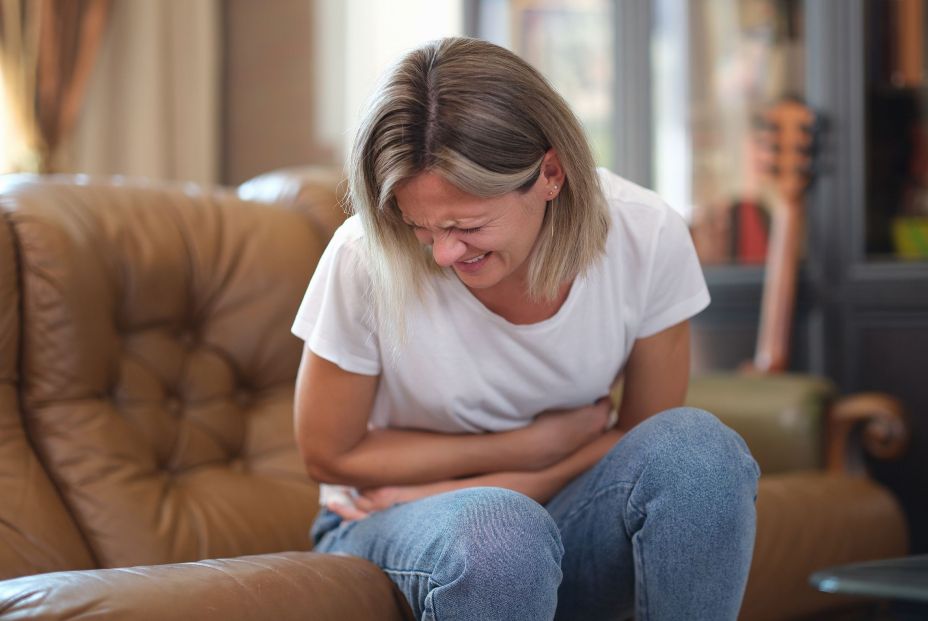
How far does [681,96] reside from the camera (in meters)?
2.71

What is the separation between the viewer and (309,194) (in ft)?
6.21

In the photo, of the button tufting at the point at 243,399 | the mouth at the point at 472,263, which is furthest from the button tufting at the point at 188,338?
the mouth at the point at 472,263

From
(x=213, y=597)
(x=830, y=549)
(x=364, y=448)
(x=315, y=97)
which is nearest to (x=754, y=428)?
(x=830, y=549)

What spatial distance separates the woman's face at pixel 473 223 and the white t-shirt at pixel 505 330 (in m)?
0.09

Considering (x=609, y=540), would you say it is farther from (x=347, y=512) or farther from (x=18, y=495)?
(x=18, y=495)

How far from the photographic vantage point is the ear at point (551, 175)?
1139mm

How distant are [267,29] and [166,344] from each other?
200 cm

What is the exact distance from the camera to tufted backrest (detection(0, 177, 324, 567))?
1458 mm

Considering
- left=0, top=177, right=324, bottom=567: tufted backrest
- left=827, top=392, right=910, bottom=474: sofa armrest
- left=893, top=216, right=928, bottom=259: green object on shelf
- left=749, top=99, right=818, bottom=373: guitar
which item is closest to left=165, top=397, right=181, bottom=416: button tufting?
left=0, top=177, right=324, bottom=567: tufted backrest

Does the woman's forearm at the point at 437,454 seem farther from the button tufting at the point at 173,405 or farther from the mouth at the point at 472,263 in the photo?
the button tufting at the point at 173,405

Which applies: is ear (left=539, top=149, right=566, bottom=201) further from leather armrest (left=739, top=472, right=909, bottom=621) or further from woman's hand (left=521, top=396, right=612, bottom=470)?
leather armrest (left=739, top=472, right=909, bottom=621)

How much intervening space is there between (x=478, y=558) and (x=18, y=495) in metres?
0.62

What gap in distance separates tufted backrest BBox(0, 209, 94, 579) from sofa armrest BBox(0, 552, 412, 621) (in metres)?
0.34

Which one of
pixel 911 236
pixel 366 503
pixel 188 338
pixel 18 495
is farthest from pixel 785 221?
pixel 18 495
